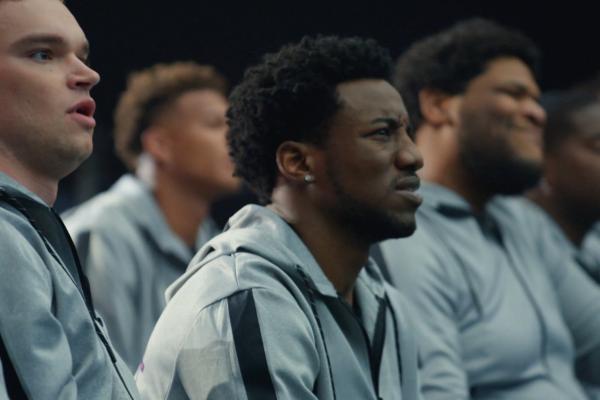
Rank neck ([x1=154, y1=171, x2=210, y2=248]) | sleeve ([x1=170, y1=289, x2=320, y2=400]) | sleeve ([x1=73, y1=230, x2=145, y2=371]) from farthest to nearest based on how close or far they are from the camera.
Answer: neck ([x1=154, y1=171, x2=210, y2=248]) → sleeve ([x1=73, y1=230, x2=145, y2=371]) → sleeve ([x1=170, y1=289, x2=320, y2=400])

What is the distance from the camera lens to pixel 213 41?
557 cm

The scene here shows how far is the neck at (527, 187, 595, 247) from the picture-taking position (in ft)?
14.6

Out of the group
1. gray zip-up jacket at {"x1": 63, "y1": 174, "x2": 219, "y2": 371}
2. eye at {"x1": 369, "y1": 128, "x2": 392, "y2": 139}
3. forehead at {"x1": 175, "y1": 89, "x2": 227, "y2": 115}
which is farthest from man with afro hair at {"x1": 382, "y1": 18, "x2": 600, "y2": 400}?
forehead at {"x1": 175, "y1": 89, "x2": 227, "y2": 115}

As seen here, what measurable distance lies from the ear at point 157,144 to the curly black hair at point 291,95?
7.12 feet

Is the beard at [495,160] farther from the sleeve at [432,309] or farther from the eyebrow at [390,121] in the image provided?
the eyebrow at [390,121]

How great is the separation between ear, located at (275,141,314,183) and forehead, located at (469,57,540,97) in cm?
115

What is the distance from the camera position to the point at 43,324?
1.92 meters

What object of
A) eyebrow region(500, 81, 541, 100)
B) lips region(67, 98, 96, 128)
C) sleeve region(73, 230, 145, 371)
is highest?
eyebrow region(500, 81, 541, 100)

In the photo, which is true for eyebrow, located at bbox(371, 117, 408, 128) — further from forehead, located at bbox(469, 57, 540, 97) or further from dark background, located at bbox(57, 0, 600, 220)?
dark background, located at bbox(57, 0, 600, 220)

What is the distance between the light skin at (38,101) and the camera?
2102 mm

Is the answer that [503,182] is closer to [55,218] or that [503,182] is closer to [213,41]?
[55,218]

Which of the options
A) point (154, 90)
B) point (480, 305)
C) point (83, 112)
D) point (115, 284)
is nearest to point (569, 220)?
point (480, 305)

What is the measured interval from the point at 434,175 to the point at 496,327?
0.54 meters

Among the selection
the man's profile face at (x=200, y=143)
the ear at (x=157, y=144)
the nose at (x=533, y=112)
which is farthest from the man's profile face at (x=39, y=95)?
the ear at (x=157, y=144)
